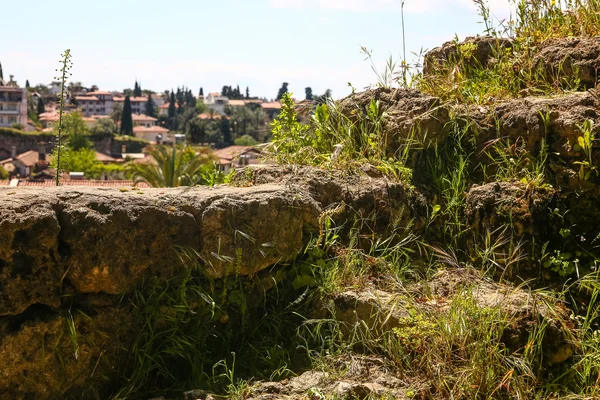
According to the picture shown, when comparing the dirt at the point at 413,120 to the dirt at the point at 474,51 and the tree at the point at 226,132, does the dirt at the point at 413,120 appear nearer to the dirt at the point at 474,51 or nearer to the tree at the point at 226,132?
the dirt at the point at 474,51

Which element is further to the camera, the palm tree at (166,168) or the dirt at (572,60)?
the palm tree at (166,168)

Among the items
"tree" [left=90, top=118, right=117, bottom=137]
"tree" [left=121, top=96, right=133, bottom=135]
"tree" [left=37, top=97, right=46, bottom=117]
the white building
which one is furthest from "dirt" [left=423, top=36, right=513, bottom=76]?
the white building

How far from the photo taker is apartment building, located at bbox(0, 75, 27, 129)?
10944 cm

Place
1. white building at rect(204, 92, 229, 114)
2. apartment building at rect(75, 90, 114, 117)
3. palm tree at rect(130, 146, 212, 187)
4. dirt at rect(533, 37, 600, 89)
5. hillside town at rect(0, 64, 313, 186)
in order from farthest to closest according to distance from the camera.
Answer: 1. white building at rect(204, 92, 229, 114)
2. apartment building at rect(75, 90, 114, 117)
3. hillside town at rect(0, 64, 313, 186)
4. palm tree at rect(130, 146, 212, 187)
5. dirt at rect(533, 37, 600, 89)

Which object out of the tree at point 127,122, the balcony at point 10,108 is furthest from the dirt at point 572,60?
the balcony at point 10,108

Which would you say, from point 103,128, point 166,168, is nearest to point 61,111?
point 166,168

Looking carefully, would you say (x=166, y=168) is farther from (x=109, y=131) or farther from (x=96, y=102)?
(x=96, y=102)

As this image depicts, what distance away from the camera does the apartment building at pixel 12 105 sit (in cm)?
10944

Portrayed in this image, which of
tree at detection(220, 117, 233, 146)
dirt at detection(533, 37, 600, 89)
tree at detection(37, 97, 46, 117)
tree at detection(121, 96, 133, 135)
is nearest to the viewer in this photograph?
dirt at detection(533, 37, 600, 89)

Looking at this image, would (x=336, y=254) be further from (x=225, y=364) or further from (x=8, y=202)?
(x=8, y=202)

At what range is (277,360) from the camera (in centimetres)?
355

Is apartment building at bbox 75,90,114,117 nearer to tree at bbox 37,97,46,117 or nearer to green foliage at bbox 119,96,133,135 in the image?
tree at bbox 37,97,46,117

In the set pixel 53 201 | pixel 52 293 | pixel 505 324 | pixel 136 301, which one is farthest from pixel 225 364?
pixel 505 324

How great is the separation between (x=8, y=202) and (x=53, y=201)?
20cm
